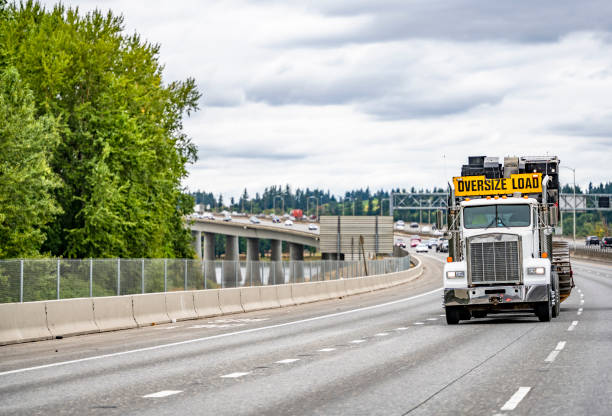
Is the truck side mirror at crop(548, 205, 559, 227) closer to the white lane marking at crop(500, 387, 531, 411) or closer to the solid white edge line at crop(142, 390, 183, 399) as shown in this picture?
the white lane marking at crop(500, 387, 531, 411)

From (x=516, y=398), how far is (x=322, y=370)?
3.84 metres

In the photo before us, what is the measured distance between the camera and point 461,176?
26.2 m

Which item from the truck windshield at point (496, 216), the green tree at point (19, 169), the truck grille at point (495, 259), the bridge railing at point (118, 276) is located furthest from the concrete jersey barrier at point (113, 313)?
the green tree at point (19, 169)

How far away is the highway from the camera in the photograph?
10.2 meters

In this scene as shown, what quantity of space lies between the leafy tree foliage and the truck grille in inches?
1053

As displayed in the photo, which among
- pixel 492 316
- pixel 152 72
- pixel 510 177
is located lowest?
pixel 492 316

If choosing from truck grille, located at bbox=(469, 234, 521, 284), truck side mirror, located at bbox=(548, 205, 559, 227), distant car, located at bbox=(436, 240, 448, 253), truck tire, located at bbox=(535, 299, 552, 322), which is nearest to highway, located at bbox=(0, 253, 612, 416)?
truck tire, located at bbox=(535, 299, 552, 322)

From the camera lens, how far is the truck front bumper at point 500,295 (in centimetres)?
2275

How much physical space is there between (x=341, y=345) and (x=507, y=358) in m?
3.99

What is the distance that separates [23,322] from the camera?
1998 centimetres

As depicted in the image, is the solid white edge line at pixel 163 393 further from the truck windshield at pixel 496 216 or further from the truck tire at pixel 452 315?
the truck windshield at pixel 496 216

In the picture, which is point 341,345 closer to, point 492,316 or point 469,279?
point 469,279

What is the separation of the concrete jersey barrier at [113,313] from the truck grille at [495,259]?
8644 mm

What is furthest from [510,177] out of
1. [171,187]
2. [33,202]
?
[171,187]
